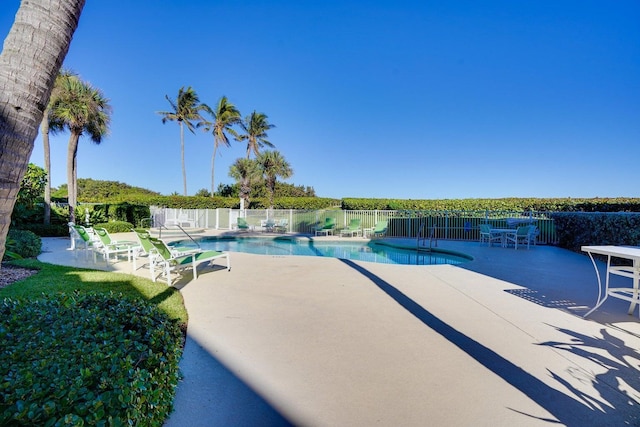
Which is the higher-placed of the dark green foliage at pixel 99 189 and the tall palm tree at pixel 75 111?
the tall palm tree at pixel 75 111

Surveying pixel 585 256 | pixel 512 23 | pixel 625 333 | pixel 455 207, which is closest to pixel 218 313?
pixel 625 333

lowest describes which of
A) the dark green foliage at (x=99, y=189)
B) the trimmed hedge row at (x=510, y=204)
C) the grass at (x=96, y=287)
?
the grass at (x=96, y=287)

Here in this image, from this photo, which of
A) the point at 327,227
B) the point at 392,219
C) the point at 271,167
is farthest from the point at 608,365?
the point at 271,167

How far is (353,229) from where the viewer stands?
1514 centimetres

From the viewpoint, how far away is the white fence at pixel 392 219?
13.5m

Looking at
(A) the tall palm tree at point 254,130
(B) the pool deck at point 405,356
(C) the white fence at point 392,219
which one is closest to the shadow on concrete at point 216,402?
(B) the pool deck at point 405,356

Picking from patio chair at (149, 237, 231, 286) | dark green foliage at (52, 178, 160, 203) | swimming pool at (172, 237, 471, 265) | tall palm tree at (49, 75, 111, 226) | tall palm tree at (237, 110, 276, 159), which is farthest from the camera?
dark green foliage at (52, 178, 160, 203)

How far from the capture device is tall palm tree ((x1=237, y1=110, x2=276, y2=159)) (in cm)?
3148

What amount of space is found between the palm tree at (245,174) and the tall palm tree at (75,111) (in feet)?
32.9

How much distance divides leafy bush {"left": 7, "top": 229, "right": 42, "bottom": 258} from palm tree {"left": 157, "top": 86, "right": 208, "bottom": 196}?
20.6 m

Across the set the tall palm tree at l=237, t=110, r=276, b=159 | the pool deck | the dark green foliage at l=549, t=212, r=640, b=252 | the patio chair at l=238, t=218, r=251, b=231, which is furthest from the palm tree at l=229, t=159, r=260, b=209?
the pool deck

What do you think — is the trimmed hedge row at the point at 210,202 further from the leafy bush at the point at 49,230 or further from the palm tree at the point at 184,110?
the leafy bush at the point at 49,230

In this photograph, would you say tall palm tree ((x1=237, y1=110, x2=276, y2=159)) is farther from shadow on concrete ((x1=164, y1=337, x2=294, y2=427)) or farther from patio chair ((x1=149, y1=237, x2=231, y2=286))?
shadow on concrete ((x1=164, y1=337, x2=294, y2=427))

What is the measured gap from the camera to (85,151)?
16.9 meters
